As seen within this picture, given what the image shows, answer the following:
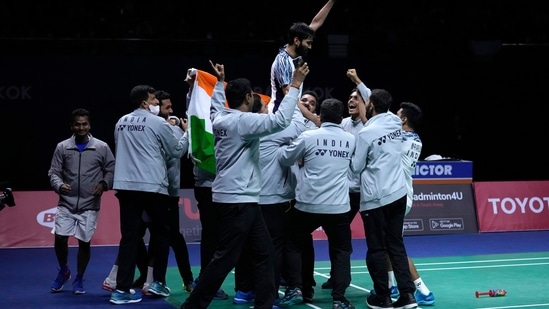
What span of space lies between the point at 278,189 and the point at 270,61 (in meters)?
10.4

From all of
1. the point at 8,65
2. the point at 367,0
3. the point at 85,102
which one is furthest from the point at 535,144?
the point at 8,65

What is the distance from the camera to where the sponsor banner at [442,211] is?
52.7 ft

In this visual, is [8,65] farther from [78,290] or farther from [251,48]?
[78,290]

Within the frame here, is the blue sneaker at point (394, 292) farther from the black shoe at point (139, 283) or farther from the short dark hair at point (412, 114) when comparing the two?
the black shoe at point (139, 283)

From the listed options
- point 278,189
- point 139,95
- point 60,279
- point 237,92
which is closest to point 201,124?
point 139,95

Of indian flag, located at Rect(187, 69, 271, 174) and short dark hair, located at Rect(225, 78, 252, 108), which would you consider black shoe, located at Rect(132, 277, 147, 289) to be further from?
short dark hair, located at Rect(225, 78, 252, 108)

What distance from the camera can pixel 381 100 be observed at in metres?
8.99

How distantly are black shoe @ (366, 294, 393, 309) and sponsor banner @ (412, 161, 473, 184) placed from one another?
23.6 ft

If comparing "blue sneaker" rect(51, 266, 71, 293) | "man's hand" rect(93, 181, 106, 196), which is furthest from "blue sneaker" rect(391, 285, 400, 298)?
"blue sneaker" rect(51, 266, 71, 293)

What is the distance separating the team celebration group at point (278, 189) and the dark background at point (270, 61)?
865 cm

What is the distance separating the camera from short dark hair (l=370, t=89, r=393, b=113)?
8.99 m

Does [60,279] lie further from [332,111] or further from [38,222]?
[38,222]

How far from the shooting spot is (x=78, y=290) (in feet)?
33.6

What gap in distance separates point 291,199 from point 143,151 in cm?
170
